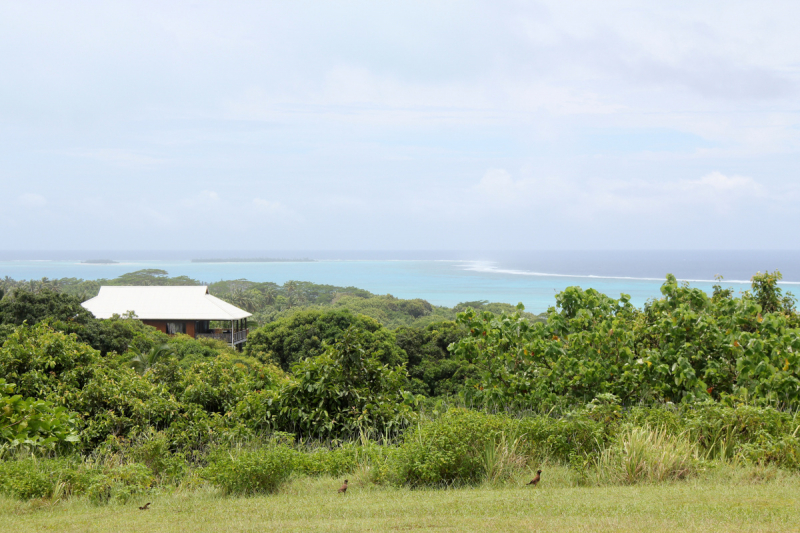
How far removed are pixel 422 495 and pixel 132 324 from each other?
31821mm

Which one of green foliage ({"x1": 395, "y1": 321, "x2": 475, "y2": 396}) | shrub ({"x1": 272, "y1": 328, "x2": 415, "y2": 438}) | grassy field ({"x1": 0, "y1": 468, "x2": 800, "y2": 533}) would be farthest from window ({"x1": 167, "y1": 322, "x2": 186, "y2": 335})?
grassy field ({"x1": 0, "y1": 468, "x2": 800, "y2": 533})

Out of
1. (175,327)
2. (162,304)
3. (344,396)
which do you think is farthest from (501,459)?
(162,304)

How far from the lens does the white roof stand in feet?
143

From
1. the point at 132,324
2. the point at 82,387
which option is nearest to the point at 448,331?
the point at 132,324

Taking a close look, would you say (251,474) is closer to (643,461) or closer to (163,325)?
(643,461)

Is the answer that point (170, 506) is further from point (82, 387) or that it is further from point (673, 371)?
point (673, 371)

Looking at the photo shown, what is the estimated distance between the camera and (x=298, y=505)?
458 centimetres

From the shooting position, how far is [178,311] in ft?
146

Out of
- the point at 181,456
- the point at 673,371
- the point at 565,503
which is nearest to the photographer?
the point at 565,503

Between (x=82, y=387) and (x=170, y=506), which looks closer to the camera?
(x=170, y=506)

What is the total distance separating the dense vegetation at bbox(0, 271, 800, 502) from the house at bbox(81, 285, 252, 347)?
35.0 m

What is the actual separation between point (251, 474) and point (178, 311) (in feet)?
137

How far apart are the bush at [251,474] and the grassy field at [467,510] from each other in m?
0.12

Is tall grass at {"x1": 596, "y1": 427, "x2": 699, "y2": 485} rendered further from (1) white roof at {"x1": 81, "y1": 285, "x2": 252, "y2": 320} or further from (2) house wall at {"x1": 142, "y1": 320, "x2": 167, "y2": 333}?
(2) house wall at {"x1": 142, "y1": 320, "x2": 167, "y2": 333}
